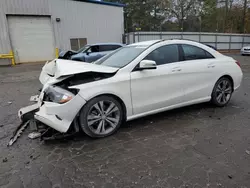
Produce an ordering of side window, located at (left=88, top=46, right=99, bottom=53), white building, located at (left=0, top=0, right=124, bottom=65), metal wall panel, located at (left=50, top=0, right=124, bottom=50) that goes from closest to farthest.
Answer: side window, located at (left=88, top=46, right=99, bottom=53), white building, located at (left=0, top=0, right=124, bottom=65), metal wall panel, located at (left=50, top=0, right=124, bottom=50)

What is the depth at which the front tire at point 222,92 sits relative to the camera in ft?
14.6

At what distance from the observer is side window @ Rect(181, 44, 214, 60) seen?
4039 mm

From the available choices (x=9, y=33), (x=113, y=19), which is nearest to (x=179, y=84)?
(x=9, y=33)

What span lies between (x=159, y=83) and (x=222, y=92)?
1838mm

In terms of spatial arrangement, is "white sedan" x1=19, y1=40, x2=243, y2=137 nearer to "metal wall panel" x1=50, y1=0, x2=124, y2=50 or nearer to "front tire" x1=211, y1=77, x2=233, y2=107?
"front tire" x1=211, y1=77, x2=233, y2=107

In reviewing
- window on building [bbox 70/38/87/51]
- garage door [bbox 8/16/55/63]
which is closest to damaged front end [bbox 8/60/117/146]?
garage door [bbox 8/16/55/63]

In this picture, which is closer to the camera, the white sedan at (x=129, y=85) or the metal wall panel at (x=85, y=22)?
the white sedan at (x=129, y=85)

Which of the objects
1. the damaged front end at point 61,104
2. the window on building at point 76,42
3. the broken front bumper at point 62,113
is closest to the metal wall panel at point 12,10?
the window on building at point 76,42

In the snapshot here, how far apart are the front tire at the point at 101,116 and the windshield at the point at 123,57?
74cm

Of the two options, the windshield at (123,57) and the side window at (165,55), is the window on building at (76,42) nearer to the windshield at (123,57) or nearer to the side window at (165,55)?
the windshield at (123,57)

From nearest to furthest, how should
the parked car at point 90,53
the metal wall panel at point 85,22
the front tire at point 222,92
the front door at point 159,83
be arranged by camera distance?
the front door at point 159,83 → the front tire at point 222,92 → the parked car at point 90,53 → the metal wall panel at point 85,22

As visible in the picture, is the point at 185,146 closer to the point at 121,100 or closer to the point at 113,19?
the point at 121,100

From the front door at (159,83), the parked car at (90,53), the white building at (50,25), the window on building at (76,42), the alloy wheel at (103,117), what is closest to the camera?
the alloy wheel at (103,117)

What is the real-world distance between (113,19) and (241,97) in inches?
609
